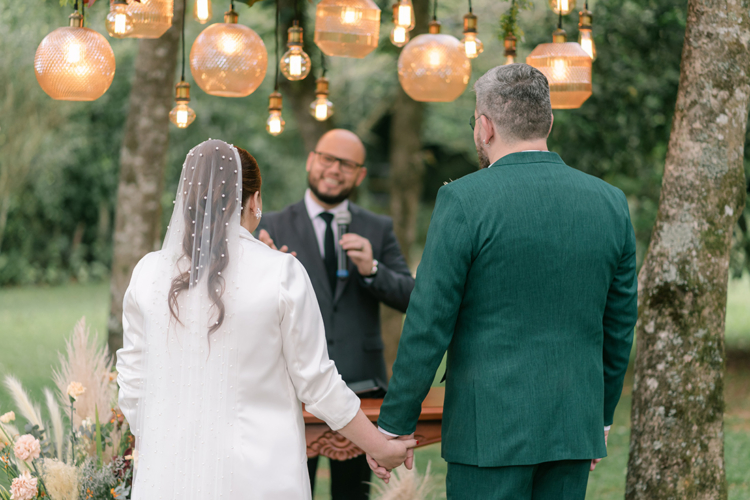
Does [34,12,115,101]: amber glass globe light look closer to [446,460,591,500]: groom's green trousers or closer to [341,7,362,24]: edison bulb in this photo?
[341,7,362,24]: edison bulb

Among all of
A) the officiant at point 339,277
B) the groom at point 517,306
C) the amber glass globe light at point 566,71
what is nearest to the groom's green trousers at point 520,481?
the groom at point 517,306

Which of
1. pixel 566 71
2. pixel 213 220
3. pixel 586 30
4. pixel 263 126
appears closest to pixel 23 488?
pixel 213 220

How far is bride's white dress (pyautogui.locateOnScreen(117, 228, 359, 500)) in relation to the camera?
6.89ft

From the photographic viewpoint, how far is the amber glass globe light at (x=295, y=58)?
3.38 m

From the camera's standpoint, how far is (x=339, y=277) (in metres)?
3.74

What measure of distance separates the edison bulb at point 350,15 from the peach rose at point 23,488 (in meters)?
2.29

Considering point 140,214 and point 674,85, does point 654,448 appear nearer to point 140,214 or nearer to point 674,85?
point 140,214

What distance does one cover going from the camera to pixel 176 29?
17.9 feet

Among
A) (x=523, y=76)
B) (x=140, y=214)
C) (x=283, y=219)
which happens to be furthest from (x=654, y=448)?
(x=140, y=214)

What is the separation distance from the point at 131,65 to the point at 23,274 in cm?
669

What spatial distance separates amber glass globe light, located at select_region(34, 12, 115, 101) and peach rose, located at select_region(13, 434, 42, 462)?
138 cm

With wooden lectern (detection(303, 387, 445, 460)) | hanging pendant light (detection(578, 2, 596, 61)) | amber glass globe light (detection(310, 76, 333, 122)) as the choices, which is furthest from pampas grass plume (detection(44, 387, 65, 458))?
hanging pendant light (detection(578, 2, 596, 61))

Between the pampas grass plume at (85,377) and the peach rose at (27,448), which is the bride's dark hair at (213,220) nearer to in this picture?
the peach rose at (27,448)

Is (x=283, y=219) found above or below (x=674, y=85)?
below
